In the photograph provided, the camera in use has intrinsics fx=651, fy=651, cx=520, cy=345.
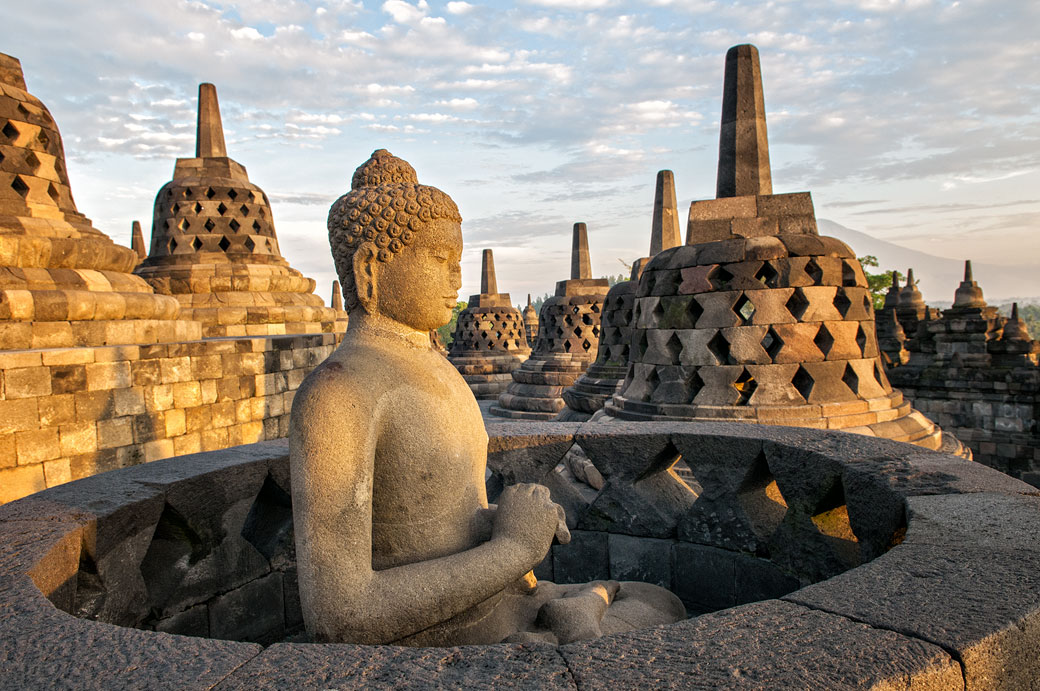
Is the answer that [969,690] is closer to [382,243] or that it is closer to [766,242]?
[382,243]

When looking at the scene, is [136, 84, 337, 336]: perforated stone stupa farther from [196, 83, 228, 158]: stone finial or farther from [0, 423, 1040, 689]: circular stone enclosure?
[0, 423, 1040, 689]: circular stone enclosure

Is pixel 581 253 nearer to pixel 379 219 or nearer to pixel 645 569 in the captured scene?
pixel 645 569

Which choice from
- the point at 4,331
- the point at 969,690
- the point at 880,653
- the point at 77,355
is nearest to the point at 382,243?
the point at 880,653

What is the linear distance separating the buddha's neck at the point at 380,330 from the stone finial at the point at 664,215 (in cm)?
919

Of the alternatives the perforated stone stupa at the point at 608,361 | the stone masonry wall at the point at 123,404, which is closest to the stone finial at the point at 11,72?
the stone masonry wall at the point at 123,404

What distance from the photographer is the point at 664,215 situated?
35.3 feet

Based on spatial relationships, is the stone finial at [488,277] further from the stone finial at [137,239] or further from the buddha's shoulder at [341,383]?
the buddha's shoulder at [341,383]

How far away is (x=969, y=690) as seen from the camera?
119 cm

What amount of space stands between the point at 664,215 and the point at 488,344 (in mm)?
7226

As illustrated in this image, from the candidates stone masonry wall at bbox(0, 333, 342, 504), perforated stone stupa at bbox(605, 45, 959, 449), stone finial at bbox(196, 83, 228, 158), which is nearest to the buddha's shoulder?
perforated stone stupa at bbox(605, 45, 959, 449)

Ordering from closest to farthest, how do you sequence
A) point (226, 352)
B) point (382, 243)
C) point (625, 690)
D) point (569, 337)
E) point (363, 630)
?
point (625, 690)
point (363, 630)
point (382, 243)
point (226, 352)
point (569, 337)

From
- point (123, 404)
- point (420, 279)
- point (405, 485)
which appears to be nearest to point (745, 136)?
point (420, 279)

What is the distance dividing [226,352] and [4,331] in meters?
1.86

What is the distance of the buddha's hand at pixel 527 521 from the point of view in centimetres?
181
